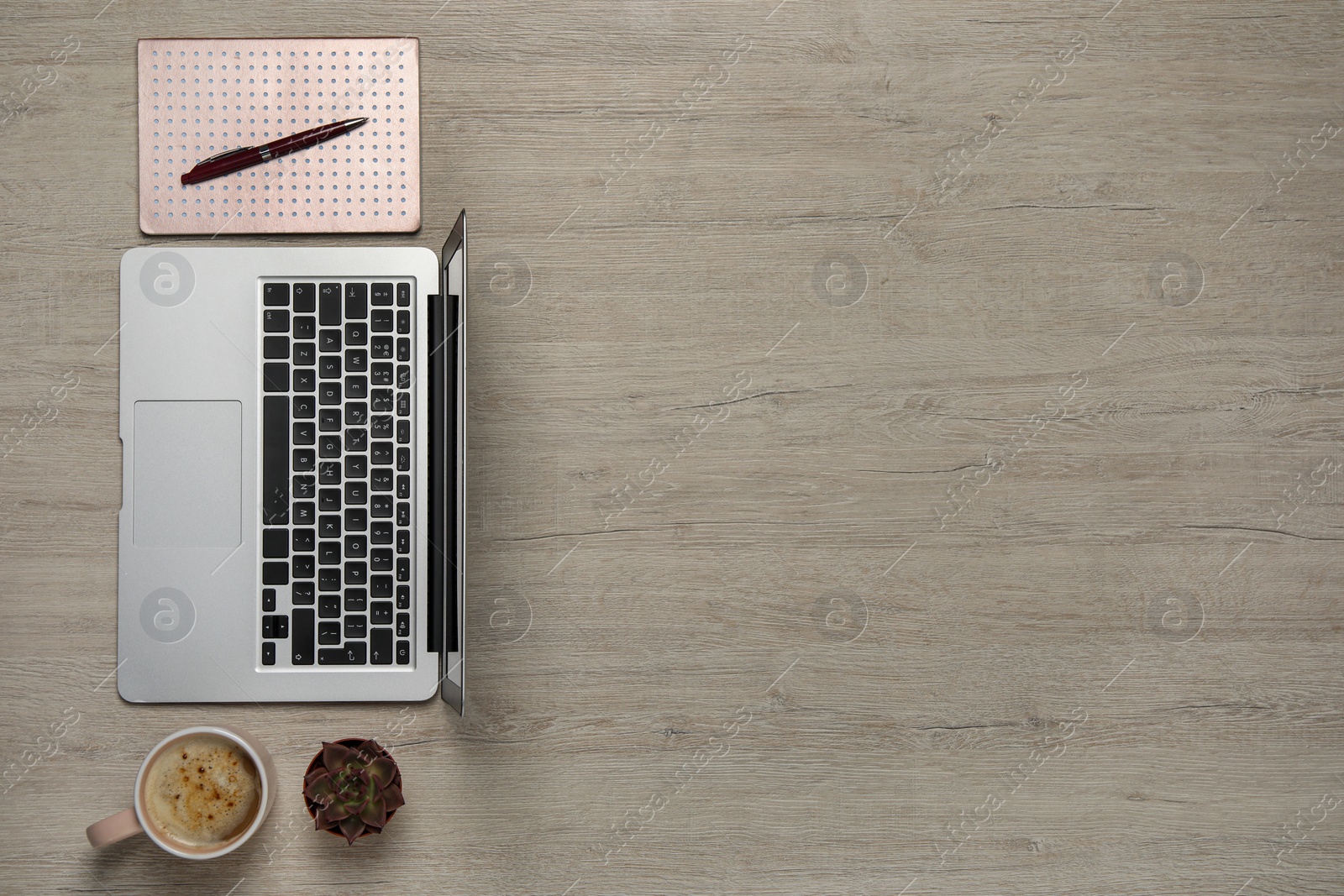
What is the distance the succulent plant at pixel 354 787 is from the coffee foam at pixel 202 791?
84 mm

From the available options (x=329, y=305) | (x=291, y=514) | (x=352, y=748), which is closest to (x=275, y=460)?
(x=291, y=514)

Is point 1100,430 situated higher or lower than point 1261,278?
lower

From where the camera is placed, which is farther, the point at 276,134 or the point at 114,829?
the point at 276,134

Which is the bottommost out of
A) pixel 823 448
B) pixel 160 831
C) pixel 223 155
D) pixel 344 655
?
pixel 160 831

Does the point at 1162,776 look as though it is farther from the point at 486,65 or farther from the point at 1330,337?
the point at 486,65

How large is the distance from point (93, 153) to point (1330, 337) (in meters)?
1.67

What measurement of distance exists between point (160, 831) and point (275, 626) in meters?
0.26

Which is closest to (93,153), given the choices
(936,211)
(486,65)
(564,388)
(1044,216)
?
(486,65)

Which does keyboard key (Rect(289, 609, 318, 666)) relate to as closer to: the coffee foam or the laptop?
the laptop

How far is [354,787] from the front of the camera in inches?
38.6

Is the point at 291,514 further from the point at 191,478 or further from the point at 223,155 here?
the point at 223,155

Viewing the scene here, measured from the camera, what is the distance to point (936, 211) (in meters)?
1.09

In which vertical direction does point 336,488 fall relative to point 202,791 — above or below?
above

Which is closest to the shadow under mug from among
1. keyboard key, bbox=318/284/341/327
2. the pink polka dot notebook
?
keyboard key, bbox=318/284/341/327
